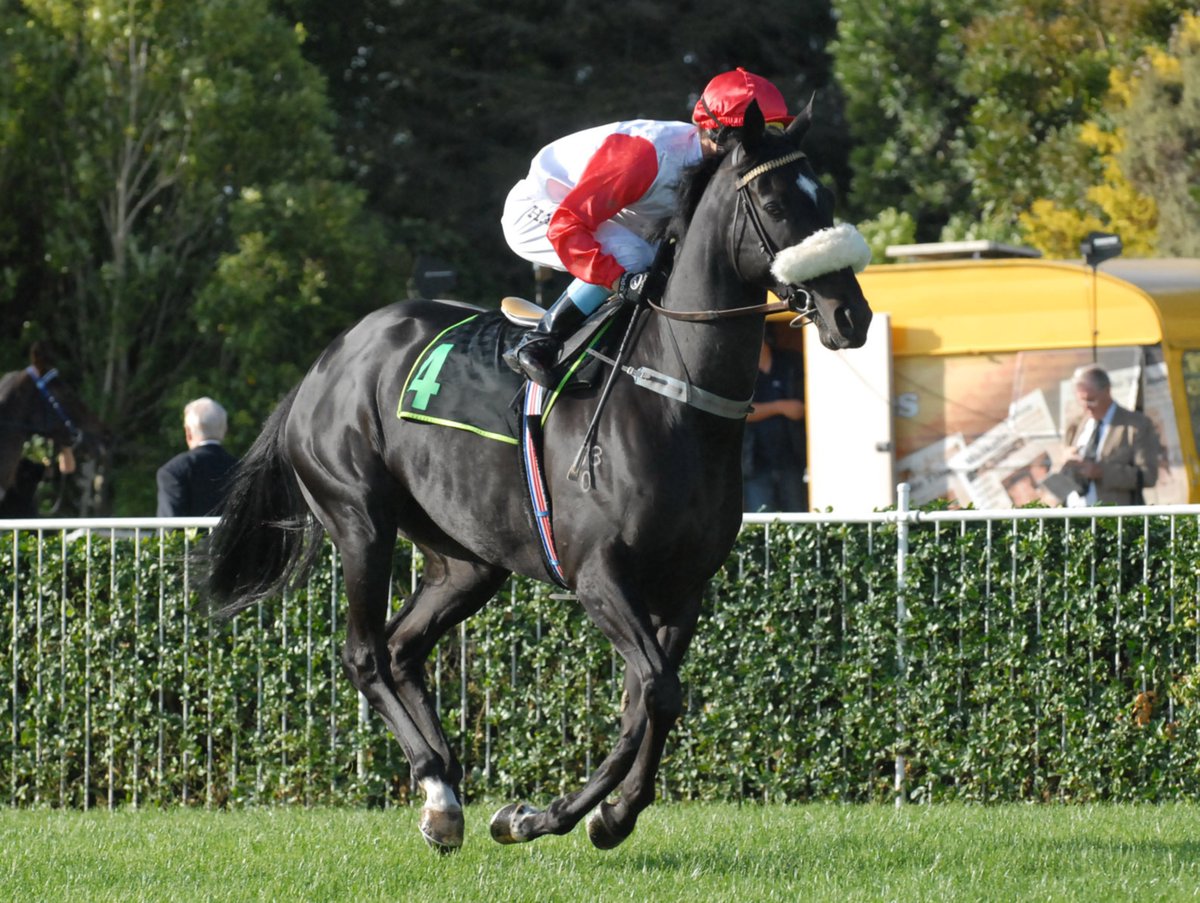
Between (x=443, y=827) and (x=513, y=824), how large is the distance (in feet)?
1.10

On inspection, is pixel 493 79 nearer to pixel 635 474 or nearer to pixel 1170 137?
pixel 1170 137

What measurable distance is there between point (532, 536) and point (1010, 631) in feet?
9.03

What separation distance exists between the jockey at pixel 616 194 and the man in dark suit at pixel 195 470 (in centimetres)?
421

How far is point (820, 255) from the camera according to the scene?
493 cm

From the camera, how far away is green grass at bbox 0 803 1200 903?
5172mm

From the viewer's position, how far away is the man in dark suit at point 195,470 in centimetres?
963

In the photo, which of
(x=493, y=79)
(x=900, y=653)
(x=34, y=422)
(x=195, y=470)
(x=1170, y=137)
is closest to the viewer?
(x=900, y=653)

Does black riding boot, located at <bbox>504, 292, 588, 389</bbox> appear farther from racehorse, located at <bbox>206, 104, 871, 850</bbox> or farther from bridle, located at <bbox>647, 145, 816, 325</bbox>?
bridle, located at <bbox>647, 145, 816, 325</bbox>

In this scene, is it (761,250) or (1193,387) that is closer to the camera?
(761,250)

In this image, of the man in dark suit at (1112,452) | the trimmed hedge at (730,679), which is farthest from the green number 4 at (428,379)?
the man in dark suit at (1112,452)

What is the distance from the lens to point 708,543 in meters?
5.31

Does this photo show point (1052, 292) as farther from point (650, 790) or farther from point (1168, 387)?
point (650, 790)

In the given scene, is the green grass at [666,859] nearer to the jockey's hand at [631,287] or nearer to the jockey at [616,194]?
the jockey at [616,194]

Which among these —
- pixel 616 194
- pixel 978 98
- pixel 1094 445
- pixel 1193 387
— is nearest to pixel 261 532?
pixel 616 194
